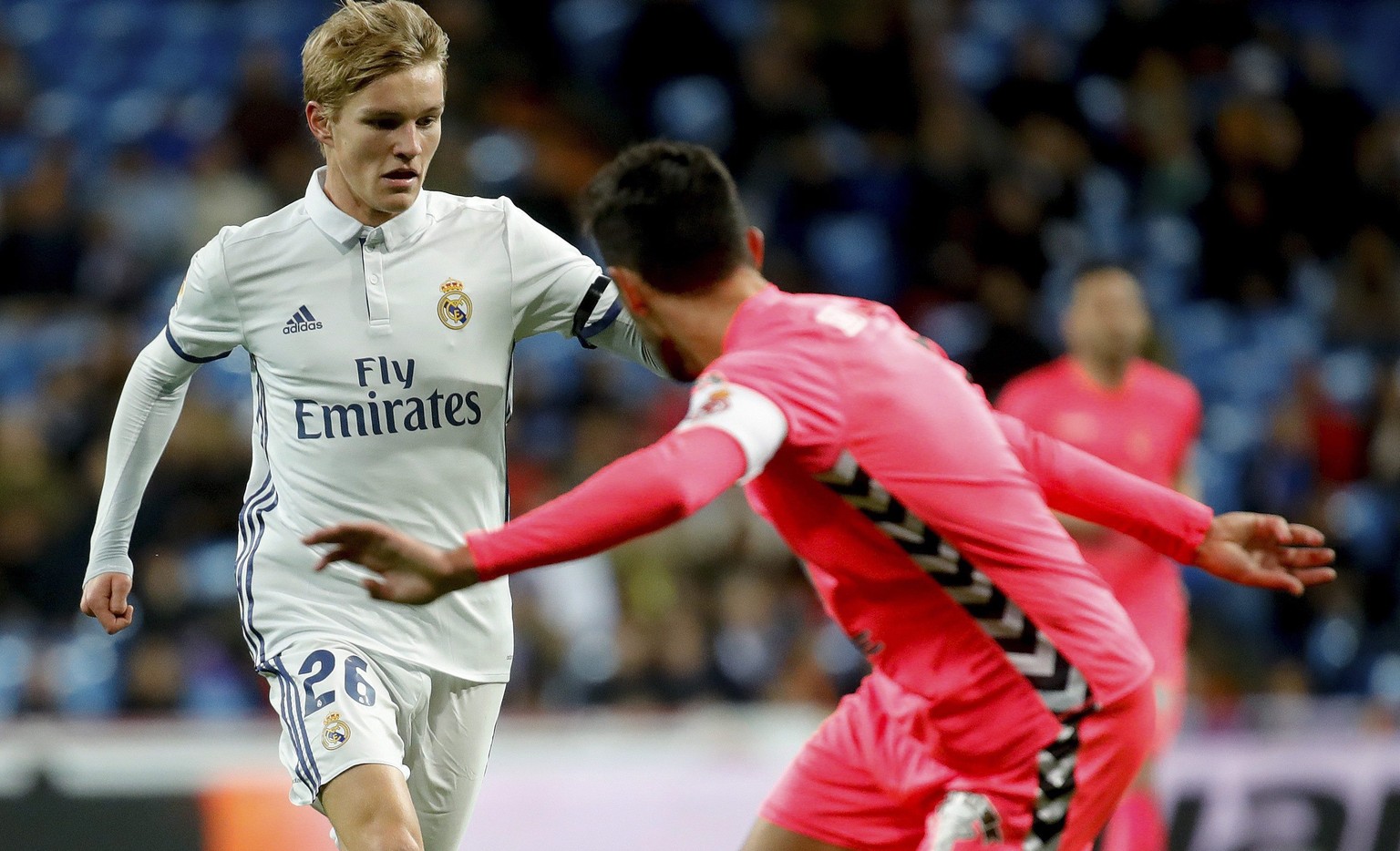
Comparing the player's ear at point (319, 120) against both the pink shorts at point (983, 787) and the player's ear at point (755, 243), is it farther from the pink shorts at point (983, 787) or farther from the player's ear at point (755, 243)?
the pink shorts at point (983, 787)

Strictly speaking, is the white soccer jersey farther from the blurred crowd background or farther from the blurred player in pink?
the blurred crowd background

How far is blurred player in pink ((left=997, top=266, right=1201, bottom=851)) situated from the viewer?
6.45 metres

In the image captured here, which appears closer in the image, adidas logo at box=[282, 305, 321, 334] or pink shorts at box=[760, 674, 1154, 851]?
pink shorts at box=[760, 674, 1154, 851]

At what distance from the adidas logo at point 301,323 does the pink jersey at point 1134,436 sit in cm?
340

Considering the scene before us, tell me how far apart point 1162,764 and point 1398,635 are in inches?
101

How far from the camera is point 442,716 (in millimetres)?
4066

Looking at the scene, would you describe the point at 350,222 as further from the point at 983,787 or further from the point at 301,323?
the point at 983,787

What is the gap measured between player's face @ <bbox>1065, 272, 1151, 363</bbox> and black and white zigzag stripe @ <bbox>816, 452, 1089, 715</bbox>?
3.72 m

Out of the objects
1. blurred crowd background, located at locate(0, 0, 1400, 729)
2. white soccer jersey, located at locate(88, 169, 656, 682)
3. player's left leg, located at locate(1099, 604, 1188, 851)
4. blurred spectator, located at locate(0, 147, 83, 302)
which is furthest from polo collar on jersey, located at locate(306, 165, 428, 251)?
blurred spectator, located at locate(0, 147, 83, 302)

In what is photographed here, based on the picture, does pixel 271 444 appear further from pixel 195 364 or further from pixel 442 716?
pixel 442 716

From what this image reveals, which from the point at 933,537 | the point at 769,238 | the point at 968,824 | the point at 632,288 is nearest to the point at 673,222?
the point at 632,288

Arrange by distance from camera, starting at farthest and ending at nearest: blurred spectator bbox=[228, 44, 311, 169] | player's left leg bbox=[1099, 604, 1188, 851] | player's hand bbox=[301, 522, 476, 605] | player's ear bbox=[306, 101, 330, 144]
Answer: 1. blurred spectator bbox=[228, 44, 311, 169]
2. player's left leg bbox=[1099, 604, 1188, 851]
3. player's ear bbox=[306, 101, 330, 144]
4. player's hand bbox=[301, 522, 476, 605]

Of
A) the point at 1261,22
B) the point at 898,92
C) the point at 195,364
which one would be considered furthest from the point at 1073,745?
the point at 1261,22

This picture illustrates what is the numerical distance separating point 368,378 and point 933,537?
1407 millimetres
